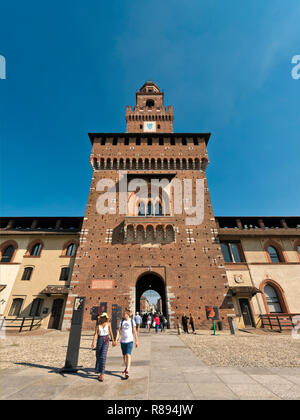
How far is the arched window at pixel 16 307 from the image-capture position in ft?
59.6

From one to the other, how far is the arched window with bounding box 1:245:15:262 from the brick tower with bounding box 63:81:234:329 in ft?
28.8

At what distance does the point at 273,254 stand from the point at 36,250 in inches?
1063

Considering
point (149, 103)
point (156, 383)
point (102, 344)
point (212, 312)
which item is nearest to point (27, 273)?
point (212, 312)

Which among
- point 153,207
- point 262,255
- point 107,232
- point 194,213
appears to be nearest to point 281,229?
point 262,255

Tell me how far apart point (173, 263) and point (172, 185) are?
30.2 ft

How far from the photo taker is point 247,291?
57.3 feet

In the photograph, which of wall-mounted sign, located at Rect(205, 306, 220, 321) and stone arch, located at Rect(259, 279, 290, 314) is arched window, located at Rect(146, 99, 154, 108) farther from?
wall-mounted sign, located at Rect(205, 306, 220, 321)

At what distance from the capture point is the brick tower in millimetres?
17078

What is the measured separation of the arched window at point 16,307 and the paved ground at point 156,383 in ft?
52.4

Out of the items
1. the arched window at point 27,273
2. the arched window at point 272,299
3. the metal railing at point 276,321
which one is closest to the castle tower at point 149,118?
the arched window at point 27,273

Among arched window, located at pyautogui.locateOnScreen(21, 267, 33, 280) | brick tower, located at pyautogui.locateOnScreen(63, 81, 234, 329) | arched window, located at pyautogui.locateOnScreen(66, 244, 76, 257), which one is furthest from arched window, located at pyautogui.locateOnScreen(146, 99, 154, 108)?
arched window, located at pyautogui.locateOnScreen(21, 267, 33, 280)
